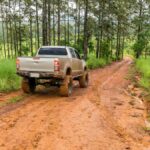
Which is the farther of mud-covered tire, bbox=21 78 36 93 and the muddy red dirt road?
mud-covered tire, bbox=21 78 36 93

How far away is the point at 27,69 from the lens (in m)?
14.2

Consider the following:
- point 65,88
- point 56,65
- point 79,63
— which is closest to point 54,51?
point 79,63

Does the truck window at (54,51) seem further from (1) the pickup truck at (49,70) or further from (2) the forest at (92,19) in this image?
(2) the forest at (92,19)

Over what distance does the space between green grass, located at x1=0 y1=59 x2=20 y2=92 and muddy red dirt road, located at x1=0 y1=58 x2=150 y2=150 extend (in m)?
1.68

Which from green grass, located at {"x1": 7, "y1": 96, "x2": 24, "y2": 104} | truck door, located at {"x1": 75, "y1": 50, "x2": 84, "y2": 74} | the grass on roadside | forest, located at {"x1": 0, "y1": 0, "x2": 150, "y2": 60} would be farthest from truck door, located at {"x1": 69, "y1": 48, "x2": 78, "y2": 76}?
forest, located at {"x1": 0, "y1": 0, "x2": 150, "y2": 60}

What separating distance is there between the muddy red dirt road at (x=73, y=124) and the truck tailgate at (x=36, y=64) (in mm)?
1122

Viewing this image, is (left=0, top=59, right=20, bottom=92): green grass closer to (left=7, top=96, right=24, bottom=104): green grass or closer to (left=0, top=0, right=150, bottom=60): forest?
(left=7, top=96, right=24, bottom=104): green grass

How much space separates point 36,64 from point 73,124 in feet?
16.5

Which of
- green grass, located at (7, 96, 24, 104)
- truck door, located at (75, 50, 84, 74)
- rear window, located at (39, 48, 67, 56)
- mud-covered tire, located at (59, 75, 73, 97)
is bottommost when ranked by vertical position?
green grass, located at (7, 96, 24, 104)

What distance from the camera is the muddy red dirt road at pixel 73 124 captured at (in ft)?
25.5

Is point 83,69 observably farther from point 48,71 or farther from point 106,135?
point 106,135

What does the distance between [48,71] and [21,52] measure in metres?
35.9

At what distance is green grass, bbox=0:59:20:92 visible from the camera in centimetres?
1531

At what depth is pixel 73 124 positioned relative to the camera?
31.1 ft
